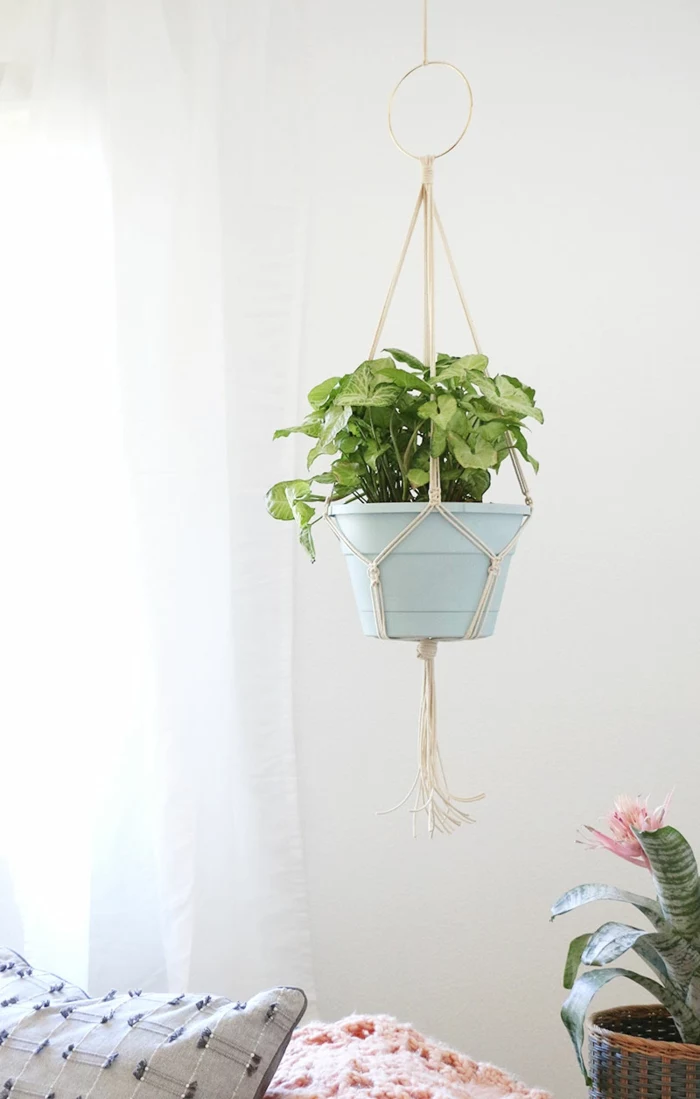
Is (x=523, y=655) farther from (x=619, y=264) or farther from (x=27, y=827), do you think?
(x=27, y=827)

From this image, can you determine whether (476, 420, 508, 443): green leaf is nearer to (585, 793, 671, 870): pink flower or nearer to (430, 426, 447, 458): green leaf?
(430, 426, 447, 458): green leaf

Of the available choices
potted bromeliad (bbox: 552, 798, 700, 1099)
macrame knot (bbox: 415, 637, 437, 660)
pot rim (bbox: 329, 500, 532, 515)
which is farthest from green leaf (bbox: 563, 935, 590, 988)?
pot rim (bbox: 329, 500, 532, 515)

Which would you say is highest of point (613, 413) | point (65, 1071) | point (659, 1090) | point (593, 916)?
point (613, 413)

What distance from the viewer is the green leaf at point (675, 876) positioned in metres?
1.09

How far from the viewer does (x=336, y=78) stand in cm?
192

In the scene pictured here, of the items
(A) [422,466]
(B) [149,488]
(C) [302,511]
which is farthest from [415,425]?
(B) [149,488]

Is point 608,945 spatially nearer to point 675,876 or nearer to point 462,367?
point 675,876

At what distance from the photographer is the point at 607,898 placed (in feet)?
3.76

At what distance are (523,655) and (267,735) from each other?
1.55 ft

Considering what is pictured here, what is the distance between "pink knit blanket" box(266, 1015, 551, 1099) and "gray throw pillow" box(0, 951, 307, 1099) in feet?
0.21

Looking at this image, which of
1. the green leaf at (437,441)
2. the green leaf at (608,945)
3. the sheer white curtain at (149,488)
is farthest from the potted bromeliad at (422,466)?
the sheer white curtain at (149,488)

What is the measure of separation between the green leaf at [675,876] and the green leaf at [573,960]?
113 mm

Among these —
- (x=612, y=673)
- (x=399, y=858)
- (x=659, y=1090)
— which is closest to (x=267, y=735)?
(x=399, y=858)

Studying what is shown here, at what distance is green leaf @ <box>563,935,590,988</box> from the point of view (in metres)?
1.15
